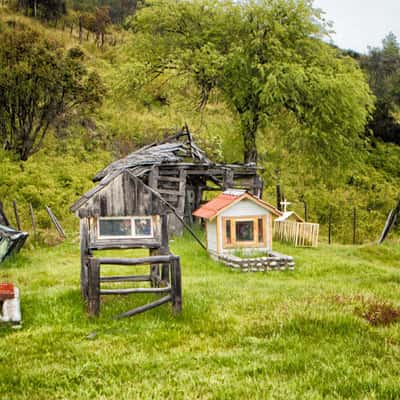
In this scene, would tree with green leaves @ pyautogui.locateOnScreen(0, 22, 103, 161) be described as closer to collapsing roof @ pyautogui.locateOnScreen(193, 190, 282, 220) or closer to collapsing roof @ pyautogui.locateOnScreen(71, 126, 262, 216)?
collapsing roof @ pyautogui.locateOnScreen(71, 126, 262, 216)

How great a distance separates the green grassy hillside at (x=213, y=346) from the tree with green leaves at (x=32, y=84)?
2082 centimetres

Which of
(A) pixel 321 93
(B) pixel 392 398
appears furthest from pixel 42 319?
(A) pixel 321 93

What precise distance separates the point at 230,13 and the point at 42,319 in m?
23.7

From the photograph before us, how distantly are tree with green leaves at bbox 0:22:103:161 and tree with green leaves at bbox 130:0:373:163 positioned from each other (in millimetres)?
5490

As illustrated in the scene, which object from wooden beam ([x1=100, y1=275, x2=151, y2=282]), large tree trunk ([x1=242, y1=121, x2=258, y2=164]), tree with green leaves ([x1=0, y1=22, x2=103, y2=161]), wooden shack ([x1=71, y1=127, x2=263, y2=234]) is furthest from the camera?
tree with green leaves ([x1=0, y1=22, x2=103, y2=161])

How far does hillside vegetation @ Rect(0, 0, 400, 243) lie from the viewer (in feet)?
94.0

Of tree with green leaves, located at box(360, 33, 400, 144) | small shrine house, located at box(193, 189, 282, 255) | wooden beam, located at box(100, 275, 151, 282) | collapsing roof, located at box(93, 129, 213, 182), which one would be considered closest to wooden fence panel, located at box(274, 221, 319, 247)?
small shrine house, located at box(193, 189, 282, 255)

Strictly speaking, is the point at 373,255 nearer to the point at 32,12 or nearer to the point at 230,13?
the point at 230,13

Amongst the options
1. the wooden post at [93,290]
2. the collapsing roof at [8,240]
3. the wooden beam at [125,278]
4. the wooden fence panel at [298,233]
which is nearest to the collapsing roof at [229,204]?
the wooden fence panel at [298,233]

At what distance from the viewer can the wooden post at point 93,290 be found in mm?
9477

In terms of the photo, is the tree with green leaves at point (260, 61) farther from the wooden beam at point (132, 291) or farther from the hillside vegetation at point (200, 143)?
the wooden beam at point (132, 291)

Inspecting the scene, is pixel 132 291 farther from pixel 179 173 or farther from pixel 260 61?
pixel 260 61

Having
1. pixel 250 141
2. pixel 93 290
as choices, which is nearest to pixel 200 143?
pixel 250 141

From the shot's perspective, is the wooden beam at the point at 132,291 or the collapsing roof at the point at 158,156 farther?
the collapsing roof at the point at 158,156
